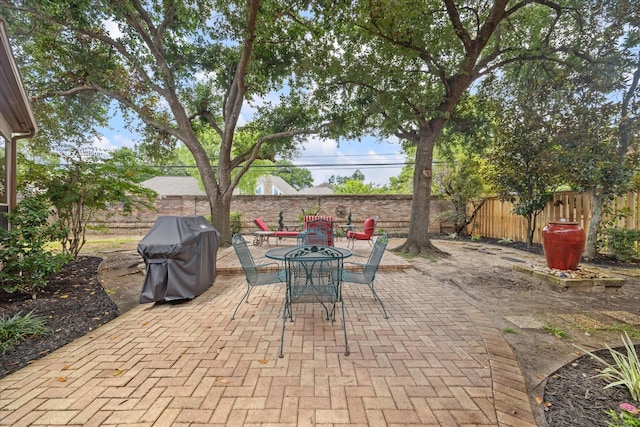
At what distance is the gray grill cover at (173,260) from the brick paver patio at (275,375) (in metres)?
0.40

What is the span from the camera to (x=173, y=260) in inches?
142

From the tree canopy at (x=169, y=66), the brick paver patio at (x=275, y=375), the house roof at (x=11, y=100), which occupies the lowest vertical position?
the brick paver patio at (x=275, y=375)

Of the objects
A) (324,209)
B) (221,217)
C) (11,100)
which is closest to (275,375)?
(11,100)

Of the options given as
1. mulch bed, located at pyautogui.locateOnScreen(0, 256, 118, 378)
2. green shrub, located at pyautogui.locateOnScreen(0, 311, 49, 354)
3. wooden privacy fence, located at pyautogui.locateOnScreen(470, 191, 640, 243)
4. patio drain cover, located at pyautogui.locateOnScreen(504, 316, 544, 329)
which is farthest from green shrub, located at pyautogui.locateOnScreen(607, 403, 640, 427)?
wooden privacy fence, located at pyautogui.locateOnScreen(470, 191, 640, 243)

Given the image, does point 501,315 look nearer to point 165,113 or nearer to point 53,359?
point 53,359

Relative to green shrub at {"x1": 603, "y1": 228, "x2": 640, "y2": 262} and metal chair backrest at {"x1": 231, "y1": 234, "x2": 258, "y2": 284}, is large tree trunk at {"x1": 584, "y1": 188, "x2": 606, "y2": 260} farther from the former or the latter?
metal chair backrest at {"x1": 231, "y1": 234, "x2": 258, "y2": 284}

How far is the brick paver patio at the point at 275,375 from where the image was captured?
1642mm

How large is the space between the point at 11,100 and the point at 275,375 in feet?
18.8

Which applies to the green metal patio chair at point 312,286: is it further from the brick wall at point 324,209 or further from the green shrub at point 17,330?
the brick wall at point 324,209

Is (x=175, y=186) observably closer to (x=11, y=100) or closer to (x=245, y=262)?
(x=11, y=100)

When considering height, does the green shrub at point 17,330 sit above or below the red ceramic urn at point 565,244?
below

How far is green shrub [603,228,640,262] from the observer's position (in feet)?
19.6

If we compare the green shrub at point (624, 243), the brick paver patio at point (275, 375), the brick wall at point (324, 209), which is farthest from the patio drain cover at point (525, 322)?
the brick wall at point (324, 209)

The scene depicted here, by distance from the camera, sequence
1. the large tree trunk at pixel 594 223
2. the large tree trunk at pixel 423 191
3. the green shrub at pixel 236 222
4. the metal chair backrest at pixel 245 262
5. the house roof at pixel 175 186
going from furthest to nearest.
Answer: the house roof at pixel 175 186 < the green shrub at pixel 236 222 < the large tree trunk at pixel 423 191 < the large tree trunk at pixel 594 223 < the metal chair backrest at pixel 245 262
